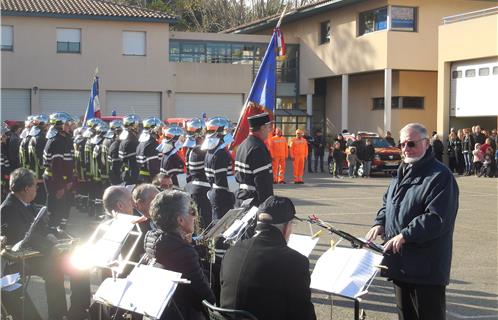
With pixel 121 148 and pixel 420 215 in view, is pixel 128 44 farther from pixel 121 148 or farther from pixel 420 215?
pixel 420 215

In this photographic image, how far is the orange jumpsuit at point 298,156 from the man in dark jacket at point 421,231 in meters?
18.8

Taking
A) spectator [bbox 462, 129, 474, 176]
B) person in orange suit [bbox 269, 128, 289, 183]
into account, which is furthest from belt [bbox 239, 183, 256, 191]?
spectator [bbox 462, 129, 474, 176]

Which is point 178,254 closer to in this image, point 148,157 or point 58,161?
point 148,157

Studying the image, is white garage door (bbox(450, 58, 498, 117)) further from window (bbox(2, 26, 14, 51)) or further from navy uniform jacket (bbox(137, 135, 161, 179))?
window (bbox(2, 26, 14, 51))

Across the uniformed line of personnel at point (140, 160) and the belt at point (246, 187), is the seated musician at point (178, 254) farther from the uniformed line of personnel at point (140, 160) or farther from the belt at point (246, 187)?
the belt at point (246, 187)

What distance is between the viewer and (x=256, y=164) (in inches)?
306

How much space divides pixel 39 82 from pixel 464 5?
2278 centimetres

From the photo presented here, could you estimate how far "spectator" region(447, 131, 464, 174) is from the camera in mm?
29047

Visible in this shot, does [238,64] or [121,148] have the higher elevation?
[238,64]

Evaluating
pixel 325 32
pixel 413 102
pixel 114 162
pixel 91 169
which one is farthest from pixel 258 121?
pixel 325 32

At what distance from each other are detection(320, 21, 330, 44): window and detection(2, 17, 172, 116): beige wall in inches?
365

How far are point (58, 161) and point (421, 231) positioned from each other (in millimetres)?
9299

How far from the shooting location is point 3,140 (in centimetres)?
1667

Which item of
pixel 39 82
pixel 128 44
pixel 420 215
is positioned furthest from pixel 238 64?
pixel 420 215
